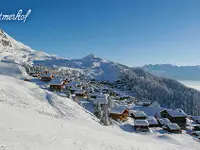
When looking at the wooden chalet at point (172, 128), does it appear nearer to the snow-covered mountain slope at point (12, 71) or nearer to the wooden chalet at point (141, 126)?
the wooden chalet at point (141, 126)

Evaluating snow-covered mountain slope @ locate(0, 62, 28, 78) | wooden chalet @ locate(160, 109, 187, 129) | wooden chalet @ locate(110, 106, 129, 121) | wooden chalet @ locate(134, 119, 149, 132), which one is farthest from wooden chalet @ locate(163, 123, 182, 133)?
snow-covered mountain slope @ locate(0, 62, 28, 78)

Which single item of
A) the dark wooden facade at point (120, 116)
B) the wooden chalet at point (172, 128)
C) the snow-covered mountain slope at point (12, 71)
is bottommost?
the wooden chalet at point (172, 128)

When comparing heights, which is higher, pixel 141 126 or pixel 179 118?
pixel 179 118

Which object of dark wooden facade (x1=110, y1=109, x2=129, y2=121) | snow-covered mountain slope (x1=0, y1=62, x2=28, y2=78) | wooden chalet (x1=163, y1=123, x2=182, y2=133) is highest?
snow-covered mountain slope (x1=0, y1=62, x2=28, y2=78)

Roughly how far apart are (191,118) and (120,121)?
53.8m

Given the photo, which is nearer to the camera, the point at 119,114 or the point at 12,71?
the point at 119,114

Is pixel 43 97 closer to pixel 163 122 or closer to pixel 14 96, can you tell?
pixel 14 96

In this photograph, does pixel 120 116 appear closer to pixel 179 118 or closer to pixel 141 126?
pixel 141 126

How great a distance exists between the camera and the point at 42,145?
1631cm

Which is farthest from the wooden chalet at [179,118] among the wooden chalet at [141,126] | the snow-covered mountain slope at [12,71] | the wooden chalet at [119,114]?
the snow-covered mountain slope at [12,71]

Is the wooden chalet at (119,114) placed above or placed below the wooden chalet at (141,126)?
above

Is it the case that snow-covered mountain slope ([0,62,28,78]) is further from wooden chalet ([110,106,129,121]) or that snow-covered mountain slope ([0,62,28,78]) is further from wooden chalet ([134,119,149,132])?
wooden chalet ([134,119,149,132])

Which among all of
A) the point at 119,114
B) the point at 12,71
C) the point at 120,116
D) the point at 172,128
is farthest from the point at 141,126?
the point at 12,71

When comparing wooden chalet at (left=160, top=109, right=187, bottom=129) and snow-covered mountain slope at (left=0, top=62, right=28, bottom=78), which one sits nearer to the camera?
wooden chalet at (left=160, top=109, right=187, bottom=129)
